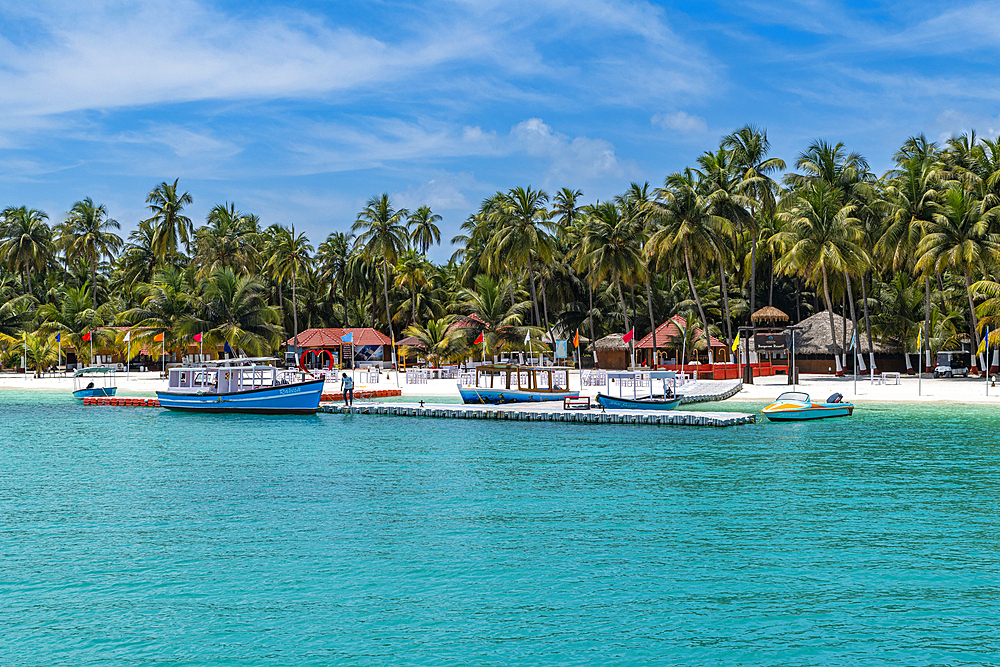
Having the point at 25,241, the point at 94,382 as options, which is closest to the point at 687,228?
the point at 94,382

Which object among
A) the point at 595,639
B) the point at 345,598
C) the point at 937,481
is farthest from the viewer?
the point at 937,481

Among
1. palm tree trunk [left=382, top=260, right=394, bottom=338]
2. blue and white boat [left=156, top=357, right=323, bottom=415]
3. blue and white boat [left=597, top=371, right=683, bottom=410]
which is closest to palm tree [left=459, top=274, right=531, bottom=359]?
palm tree trunk [left=382, top=260, right=394, bottom=338]

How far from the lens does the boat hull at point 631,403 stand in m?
37.8

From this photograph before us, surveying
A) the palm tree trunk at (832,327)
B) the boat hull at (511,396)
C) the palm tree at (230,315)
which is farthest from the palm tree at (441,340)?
the palm tree trunk at (832,327)

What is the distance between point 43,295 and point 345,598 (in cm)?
8962

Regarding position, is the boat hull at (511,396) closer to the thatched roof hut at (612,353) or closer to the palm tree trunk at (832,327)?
the palm tree trunk at (832,327)

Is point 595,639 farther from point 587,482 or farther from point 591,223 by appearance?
point 591,223

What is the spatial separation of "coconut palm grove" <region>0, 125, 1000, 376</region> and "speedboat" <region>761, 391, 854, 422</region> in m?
21.2

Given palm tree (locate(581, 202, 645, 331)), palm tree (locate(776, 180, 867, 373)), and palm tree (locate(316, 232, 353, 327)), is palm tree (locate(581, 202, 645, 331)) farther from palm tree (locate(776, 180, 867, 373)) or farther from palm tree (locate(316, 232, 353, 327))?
palm tree (locate(316, 232, 353, 327))

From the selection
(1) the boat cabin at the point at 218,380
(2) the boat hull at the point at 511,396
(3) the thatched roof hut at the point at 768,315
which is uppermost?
(3) the thatched roof hut at the point at 768,315

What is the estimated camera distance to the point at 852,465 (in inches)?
914

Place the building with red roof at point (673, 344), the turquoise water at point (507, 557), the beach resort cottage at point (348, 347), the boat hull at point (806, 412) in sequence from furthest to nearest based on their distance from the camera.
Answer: the beach resort cottage at point (348, 347)
the building with red roof at point (673, 344)
the boat hull at point (806, 412)
the turquoise water at point (507, 557)

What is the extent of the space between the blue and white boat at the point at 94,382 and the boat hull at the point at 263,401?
1029 centimetres

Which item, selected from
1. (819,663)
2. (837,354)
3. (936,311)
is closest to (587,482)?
(819,663)
